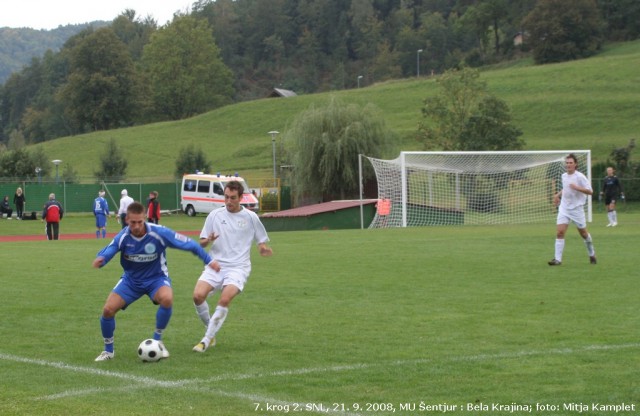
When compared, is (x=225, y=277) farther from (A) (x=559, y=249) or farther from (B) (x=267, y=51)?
(B) (x=267, y=51)

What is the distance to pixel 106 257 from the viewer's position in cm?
941

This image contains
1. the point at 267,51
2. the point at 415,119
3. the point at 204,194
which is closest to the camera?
the point at 204,194

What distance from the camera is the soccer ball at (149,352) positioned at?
29.3 ft

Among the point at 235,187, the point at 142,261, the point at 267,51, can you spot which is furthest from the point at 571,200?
the point at 267,51

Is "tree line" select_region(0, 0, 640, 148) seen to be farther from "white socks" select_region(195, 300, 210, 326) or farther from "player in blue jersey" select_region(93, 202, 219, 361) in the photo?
"player in blue jersey" select_region(93, 202, 219, 361)

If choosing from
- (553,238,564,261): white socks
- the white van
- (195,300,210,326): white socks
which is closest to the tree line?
the white van

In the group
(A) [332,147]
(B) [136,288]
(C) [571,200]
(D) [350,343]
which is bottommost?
Answer: (D) [350,343]

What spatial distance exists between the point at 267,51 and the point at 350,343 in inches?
6789

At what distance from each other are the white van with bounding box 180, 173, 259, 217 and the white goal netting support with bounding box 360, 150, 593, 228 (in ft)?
47.4

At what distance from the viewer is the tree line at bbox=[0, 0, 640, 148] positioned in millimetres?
116763

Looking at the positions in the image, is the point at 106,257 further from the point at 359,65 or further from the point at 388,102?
the point at 359,65

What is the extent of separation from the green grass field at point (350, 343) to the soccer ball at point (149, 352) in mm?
141

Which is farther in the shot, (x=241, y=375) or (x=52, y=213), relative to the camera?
(x=52, y=213)

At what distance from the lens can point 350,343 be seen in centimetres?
993
